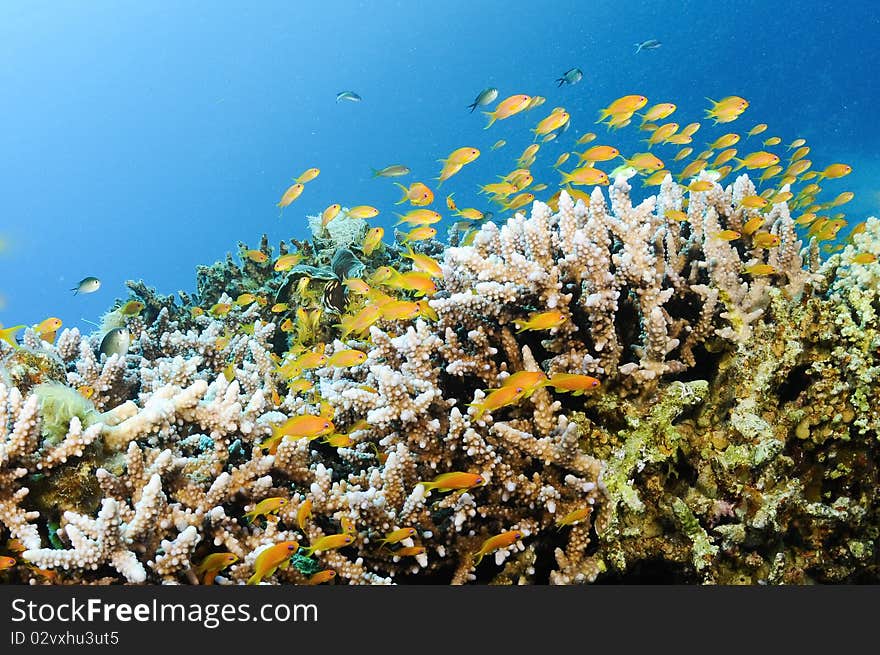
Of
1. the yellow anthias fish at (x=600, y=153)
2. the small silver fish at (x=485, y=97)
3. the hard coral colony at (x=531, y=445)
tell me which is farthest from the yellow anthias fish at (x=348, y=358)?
the small silver fish at (x=485, y=97)

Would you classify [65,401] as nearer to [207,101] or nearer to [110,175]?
[207,101]

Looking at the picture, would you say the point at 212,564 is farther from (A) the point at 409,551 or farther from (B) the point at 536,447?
(B) the point at 536,447

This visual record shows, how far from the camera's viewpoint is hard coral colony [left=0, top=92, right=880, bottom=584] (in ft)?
8.91

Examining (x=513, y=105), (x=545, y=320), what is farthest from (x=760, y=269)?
(x=513, y=105)

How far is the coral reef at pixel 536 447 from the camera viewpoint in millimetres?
2727

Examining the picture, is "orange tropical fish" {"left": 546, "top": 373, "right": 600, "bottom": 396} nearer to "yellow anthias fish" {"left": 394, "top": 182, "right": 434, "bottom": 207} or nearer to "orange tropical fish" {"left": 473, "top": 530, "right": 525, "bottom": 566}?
"orange tropical fish" {"left": 473, "top": 530, "right": 525, "bottom": 566}

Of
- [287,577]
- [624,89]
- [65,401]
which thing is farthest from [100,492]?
[624,89]

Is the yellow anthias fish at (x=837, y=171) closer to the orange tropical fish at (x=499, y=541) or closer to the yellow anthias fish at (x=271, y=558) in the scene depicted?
the orange tropical fish at (x=499, y=541)

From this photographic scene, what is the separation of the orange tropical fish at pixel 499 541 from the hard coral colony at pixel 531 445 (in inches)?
0.5

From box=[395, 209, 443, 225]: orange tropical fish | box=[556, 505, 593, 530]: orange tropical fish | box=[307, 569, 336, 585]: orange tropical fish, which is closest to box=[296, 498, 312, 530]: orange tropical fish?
box=[307, 569, 336, 585]: orange tropical fish

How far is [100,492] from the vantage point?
282 cm

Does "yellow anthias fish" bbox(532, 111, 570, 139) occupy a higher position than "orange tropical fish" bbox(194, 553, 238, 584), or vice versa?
Result: "yellow anthias fish" bbox(532, 111, 570, 139)

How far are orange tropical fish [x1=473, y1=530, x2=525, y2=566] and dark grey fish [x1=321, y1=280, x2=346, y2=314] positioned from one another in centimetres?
344

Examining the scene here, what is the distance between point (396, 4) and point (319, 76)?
83.9 feet
